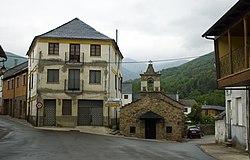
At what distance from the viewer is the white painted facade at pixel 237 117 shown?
17859mm

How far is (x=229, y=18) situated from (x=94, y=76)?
20.7m

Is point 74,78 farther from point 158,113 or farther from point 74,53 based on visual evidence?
point 158,113

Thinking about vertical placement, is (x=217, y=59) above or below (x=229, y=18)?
below

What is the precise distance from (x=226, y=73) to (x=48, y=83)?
20.9 metres

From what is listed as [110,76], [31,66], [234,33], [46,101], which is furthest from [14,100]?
[234,33]

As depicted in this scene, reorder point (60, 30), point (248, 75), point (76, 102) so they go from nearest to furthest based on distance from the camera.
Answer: point (248, 75) < point (76, 102) < point (60, 30)

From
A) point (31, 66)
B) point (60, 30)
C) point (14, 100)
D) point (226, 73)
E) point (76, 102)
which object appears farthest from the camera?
point (14, 100)

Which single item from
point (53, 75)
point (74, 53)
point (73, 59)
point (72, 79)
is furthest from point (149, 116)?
point (53, 75)

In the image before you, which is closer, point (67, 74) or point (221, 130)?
point (221, 130)

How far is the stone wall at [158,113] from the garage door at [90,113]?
2.53 metres

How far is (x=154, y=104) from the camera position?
36.0 m

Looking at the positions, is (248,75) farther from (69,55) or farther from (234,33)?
(69,55)

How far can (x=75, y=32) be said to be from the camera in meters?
35.6

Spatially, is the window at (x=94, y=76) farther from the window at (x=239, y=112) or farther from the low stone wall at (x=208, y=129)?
the low stone wall at (x=208, y=129)
